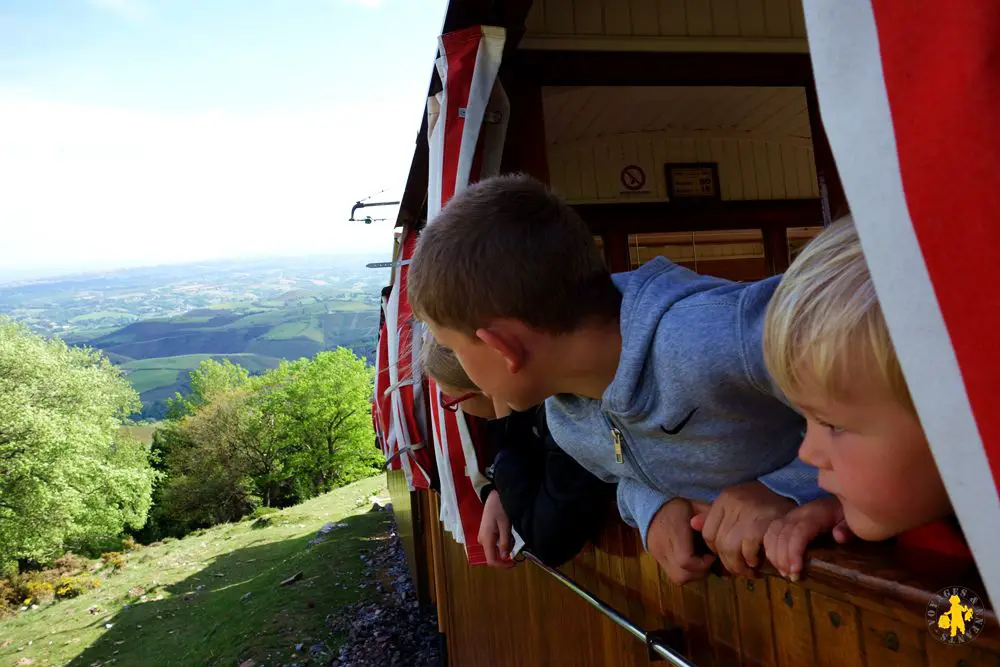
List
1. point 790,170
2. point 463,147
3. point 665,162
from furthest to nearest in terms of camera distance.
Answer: point 790,170 → point 665,162 → point 463,147

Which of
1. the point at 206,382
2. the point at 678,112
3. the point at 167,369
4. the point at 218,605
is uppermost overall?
the point at 678,112

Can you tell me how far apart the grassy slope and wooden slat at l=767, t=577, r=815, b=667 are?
10.5 metres

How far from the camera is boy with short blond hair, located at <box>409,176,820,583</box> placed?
140cm

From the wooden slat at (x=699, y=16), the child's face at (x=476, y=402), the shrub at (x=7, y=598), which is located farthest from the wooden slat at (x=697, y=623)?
the shrub at (x=7, y=598)

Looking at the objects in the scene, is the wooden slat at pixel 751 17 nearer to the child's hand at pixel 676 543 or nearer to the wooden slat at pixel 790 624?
the child's hand at pixel 676 543

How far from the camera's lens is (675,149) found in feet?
21.5

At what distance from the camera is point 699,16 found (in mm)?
4277

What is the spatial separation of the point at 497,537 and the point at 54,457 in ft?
113

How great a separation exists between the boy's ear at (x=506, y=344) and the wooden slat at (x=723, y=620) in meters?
0.65

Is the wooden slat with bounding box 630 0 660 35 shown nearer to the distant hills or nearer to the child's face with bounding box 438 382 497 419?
the child's face with bounding box 438 382 497 419

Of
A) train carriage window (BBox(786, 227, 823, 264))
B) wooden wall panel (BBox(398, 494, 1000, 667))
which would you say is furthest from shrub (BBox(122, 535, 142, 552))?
wooden wall panel (BBox(398, 494, 1000, 667))

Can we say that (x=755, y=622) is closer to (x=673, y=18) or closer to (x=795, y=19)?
(x=673, y=18)

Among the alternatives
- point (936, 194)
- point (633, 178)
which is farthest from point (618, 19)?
point (936, 194)

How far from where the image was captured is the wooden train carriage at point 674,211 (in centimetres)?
120
